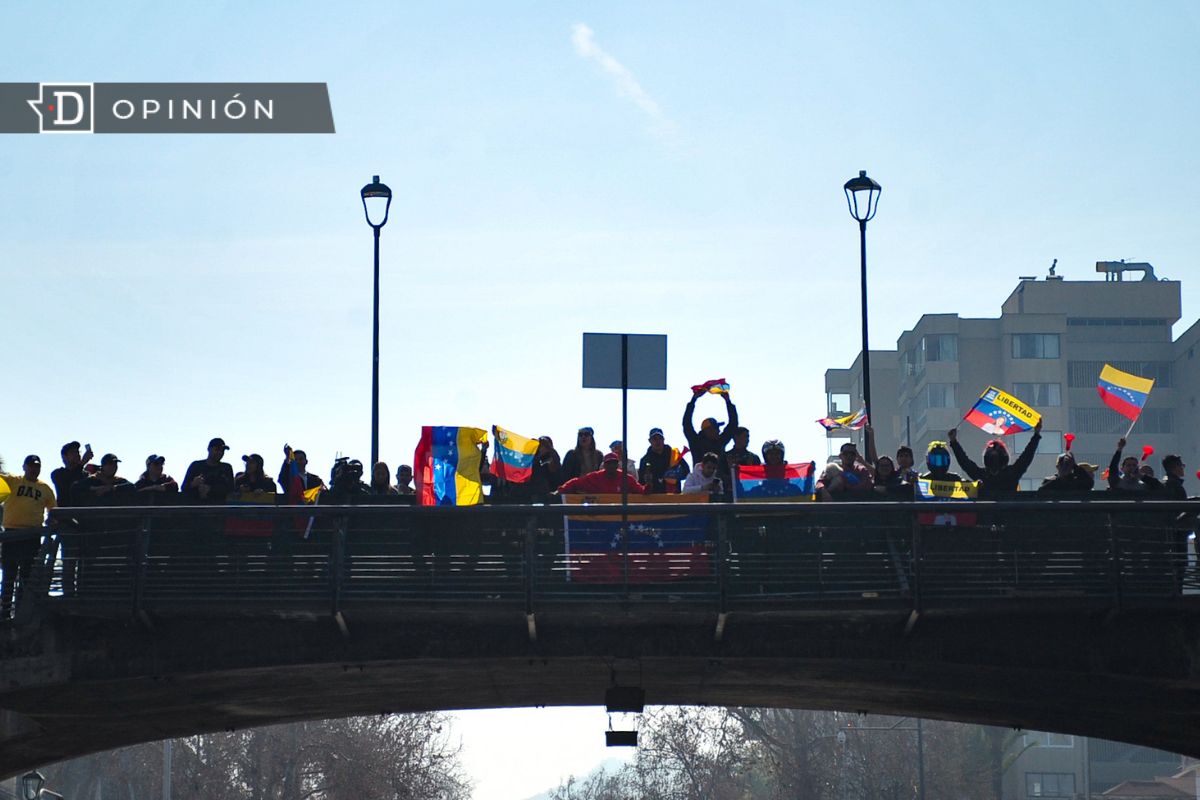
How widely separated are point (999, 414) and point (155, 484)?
443 inches

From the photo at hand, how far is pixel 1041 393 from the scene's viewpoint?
12225 cm

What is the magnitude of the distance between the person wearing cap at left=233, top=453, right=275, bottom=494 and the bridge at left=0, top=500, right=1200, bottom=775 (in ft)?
3.04

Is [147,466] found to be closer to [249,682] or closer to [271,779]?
[249,682]

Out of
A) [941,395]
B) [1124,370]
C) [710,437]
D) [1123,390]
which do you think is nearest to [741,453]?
[710,437]

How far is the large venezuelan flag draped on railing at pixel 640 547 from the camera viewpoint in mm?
18234

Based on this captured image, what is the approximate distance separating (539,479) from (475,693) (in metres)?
5.48

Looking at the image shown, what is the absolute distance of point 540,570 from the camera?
1841 cm

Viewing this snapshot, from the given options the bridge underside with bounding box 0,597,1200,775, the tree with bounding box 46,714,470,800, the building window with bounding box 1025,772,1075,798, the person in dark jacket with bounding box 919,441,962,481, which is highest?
the person in dark jacket with bounding box 919,441,962,481

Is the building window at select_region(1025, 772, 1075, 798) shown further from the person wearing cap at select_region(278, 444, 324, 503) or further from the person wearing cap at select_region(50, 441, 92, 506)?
the person wearing cap at select_region(50, 441, 92, 506)

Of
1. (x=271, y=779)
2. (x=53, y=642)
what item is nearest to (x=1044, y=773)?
(x=271, y=779)

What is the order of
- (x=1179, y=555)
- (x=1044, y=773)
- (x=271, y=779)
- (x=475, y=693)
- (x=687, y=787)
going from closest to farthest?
(x=1179, y=555) < (x=475, y=693) < (x=271, y=779) < (x=687, y=787) < (x=1044, y=773)

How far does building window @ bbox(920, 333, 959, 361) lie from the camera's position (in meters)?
122

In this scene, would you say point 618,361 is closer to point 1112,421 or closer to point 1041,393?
point 1041,393

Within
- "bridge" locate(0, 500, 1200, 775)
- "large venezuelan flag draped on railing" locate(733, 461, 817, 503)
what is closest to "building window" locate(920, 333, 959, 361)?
"bridge" locate(0, 500, 1200, 775)
